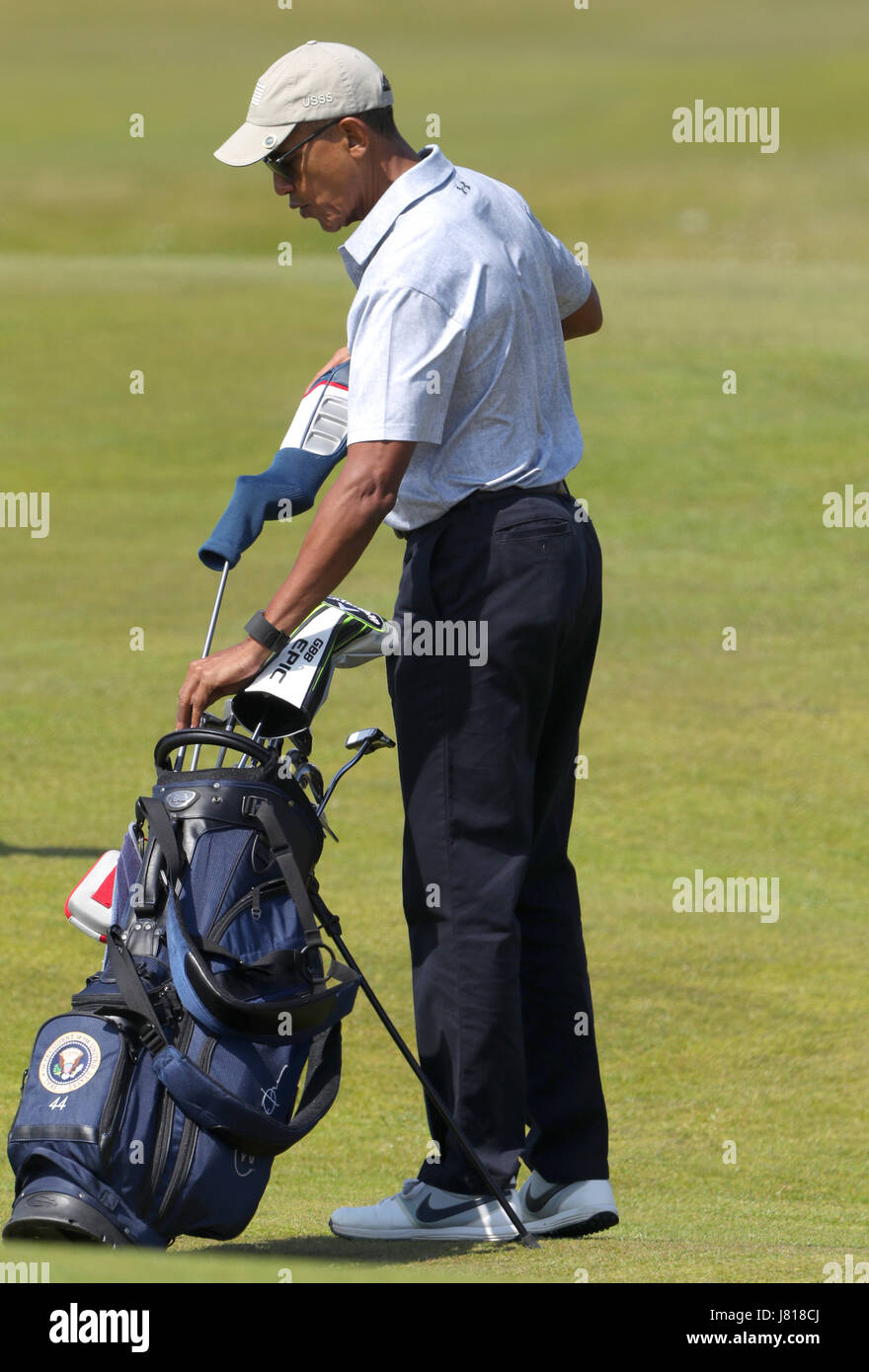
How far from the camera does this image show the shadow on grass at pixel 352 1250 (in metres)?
3.75

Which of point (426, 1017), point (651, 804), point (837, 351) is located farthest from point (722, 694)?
point (837, 351)

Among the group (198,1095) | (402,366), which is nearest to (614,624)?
(402,366)

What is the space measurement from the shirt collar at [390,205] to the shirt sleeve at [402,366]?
140 mm

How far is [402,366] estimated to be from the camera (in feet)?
12.0

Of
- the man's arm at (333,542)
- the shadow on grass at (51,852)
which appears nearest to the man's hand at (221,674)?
the man's arm at (333,542)

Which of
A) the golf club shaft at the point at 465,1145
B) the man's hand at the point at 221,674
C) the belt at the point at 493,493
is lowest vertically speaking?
the golf club shaft at the point at 465,1145

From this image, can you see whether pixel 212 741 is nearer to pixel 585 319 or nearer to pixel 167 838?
pixel 167 838

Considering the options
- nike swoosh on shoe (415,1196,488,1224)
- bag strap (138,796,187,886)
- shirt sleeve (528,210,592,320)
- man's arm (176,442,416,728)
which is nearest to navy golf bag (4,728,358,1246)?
bag strap (138,796,187,886)

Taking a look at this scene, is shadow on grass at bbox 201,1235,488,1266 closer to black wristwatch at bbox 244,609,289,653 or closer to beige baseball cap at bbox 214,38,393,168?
black wristwatch at bbox 244,609,289,653

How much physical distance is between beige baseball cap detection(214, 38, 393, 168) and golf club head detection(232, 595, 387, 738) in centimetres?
84

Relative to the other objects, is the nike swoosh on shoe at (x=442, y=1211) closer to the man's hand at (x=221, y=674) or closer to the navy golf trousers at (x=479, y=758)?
the navy golf trousers at (x=479, y=758)

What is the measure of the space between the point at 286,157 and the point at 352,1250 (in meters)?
2.04

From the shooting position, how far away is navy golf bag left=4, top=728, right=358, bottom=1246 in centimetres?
343

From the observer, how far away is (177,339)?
20438 mm
